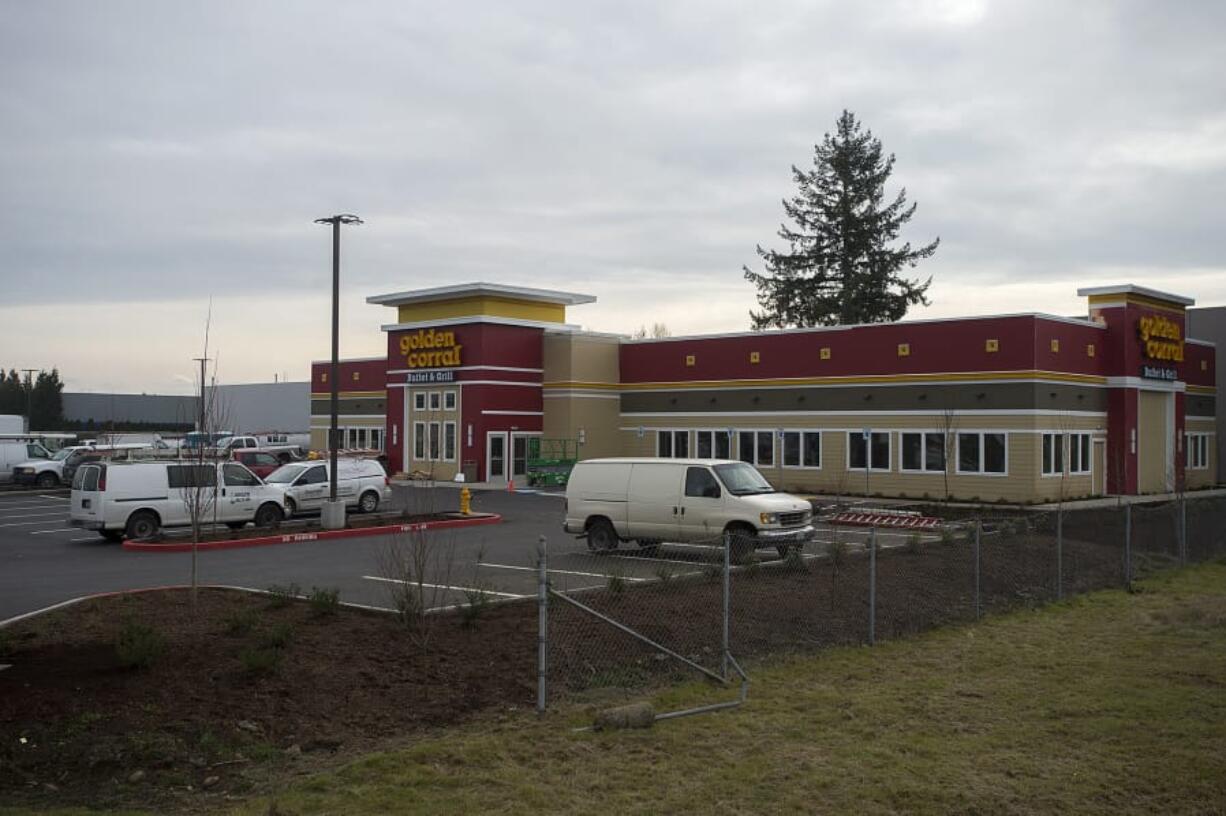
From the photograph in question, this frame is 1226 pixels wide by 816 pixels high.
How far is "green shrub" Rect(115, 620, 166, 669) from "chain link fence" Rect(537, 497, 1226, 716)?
148 inches

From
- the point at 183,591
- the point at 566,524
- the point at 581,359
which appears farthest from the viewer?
the point at 581,359

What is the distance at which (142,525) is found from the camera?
84.6 ft

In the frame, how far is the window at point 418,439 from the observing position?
53625 millimetres

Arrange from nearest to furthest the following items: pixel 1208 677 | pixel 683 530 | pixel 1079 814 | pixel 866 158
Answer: pixel 1079 814 → pixel 1208 677 → pixel 683 530 → pixel 866 158

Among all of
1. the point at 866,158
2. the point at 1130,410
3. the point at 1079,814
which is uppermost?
the point at 866,158

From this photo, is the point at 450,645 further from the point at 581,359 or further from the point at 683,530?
the point at 581,359

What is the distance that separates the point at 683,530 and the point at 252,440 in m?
43.5

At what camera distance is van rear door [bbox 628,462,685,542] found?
832 inches

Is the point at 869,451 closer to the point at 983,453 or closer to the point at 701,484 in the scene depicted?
the point at 983,453

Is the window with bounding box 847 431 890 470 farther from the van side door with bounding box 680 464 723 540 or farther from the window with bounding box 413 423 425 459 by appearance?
the van side door with bounding box 680 464 723 540

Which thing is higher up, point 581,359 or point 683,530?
point 581,359

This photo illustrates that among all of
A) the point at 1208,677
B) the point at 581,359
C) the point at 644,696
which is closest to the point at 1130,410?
the point at 581,359

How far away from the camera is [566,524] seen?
75.3 ft

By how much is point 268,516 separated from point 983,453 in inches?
987
